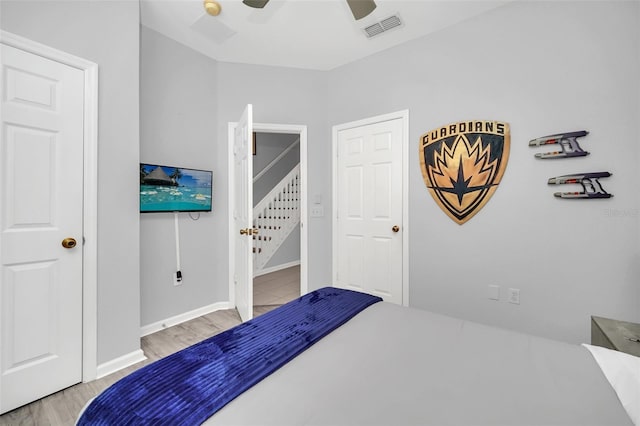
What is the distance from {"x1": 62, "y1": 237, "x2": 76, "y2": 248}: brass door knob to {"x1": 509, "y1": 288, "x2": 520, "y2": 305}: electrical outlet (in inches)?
125

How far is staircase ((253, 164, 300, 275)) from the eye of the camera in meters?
4.84

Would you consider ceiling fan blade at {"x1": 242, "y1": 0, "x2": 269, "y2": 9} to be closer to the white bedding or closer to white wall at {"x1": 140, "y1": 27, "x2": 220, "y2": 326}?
white wall at {"x1": 140, "y1": 27, "x2": 220, "y2": 326}

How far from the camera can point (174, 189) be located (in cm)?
274

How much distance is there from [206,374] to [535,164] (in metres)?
2.56

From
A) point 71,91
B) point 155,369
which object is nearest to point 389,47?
point 71,91

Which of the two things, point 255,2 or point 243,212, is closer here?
point 255,2

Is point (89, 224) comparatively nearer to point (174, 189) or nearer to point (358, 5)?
point (174, 189)

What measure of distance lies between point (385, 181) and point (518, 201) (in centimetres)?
118

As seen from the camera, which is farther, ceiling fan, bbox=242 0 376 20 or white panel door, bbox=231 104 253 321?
white panel door, bbox=231 104 253 321

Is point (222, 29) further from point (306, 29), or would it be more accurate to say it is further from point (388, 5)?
point (388, 5)

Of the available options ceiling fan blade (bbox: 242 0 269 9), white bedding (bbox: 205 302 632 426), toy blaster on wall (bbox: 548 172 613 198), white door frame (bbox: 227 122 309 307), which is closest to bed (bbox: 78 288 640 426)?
white bedding (bbox: 205 302 632 426)

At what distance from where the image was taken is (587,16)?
201 cm

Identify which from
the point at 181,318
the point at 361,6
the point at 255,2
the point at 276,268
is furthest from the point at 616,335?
the point at 276,268

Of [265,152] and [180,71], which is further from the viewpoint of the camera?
[265,152]
